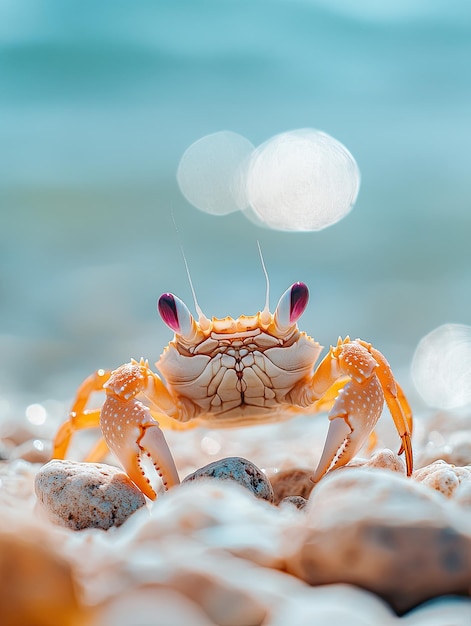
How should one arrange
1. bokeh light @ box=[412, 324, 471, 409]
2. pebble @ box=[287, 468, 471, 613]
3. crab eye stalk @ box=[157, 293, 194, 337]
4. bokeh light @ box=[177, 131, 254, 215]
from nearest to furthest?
1. pebble @ box=[287, 468, 471, 613]
2. crab eye stalk @ box=[157, 293, 194, 337]
3. bokeh light @ box=[412, 324, 471, 409]
4. bokeh light @ box=[177, 131, 254, 215]


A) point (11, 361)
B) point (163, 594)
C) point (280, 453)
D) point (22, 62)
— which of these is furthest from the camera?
point (22, 62)

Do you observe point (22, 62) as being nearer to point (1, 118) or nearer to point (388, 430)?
point (1, 118)

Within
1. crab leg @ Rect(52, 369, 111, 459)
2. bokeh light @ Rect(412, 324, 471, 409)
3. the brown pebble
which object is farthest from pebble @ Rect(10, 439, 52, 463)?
bokeh light @ Rect(412, 324, 471, 409)

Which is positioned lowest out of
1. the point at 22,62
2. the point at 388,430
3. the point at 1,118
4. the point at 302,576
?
the point at 388,430

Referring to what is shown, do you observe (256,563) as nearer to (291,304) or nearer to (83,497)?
(83,497)

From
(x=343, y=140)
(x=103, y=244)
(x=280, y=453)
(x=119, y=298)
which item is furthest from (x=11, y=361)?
(x=343, y=140)

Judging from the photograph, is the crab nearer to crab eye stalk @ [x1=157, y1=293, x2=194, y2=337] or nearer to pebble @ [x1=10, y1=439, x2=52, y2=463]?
crab eye stalk @ [x1=157, y1=293, x2=194, y2=337]

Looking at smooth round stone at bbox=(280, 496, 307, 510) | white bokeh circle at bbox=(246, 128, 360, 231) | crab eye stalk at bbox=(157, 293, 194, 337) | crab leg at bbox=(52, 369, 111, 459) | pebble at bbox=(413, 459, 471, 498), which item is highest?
white bokeh circle at bbox=(246, 128, 360, 231)
